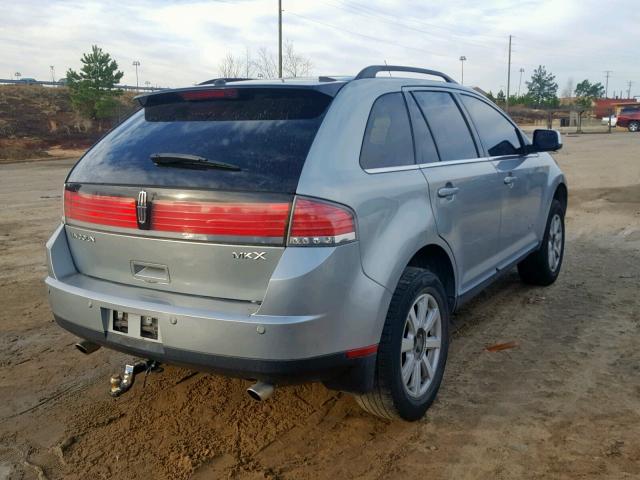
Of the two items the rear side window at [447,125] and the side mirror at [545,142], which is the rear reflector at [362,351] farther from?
the side mirror at [545,142]

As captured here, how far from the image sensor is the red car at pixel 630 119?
43.2m

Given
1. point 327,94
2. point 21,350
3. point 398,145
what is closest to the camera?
point 327,94

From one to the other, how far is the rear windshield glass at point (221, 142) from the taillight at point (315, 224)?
11 cm

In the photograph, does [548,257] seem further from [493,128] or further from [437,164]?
[437,164]

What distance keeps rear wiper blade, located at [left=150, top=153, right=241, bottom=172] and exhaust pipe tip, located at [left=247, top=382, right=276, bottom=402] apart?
0.95 meters

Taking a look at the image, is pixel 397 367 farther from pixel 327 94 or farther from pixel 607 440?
pixel 327 94

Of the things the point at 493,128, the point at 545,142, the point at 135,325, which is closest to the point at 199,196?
the point at 135,325

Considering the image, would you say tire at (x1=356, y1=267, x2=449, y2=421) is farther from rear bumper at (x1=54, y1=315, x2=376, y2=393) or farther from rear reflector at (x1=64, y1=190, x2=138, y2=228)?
rear reflector at (x1=64, y1=190, x2=138, y2=228)

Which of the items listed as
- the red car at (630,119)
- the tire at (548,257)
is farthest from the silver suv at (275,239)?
the red car at (630,119)

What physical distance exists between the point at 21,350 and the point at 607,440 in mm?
3715

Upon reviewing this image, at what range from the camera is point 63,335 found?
449cm

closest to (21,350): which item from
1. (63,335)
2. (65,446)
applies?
(63,335)

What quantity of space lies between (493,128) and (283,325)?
2812 millimetres

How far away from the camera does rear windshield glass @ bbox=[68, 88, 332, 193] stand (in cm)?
263
